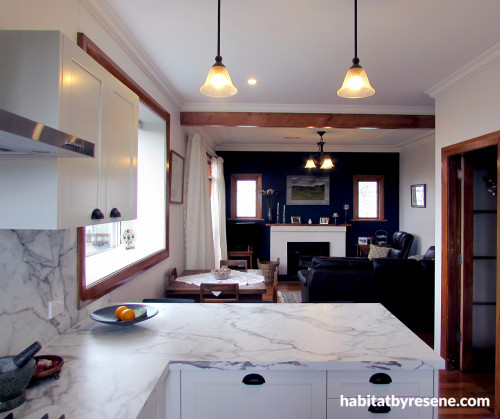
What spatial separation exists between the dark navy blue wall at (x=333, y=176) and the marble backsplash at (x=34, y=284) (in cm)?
540

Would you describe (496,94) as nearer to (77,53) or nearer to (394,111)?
(394,111)

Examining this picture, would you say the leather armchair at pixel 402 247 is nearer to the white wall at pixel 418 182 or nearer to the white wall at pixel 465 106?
the white wall at pixel 418 182

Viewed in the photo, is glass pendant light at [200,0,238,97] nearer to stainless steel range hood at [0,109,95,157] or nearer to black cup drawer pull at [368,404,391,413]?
stainless steel range hood at [0,109,95,157]

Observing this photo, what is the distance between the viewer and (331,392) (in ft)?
4.52

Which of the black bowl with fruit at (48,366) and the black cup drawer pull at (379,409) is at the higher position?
the black bowl with fruit at (48,366)

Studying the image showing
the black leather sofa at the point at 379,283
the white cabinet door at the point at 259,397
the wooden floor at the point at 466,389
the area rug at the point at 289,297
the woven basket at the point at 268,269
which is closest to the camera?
the white cabinet door at the point at 259,397

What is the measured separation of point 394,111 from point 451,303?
2192mm

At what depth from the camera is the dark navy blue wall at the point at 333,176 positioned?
7008 millimetres

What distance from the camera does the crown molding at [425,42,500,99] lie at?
97.7 inches

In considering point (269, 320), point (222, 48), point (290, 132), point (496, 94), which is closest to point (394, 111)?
point (496, 94)

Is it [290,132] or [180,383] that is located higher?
[290,132]

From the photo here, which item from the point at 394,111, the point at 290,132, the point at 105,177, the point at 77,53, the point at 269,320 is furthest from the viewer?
the point at 290,132

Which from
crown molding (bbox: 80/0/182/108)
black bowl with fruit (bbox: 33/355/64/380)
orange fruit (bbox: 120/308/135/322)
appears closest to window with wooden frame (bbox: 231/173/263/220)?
crown molding (bbox: 80/0/182/108)

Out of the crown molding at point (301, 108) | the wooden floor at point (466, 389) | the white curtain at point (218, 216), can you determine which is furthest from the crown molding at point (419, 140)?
the wooden floor at point (466, 389)
